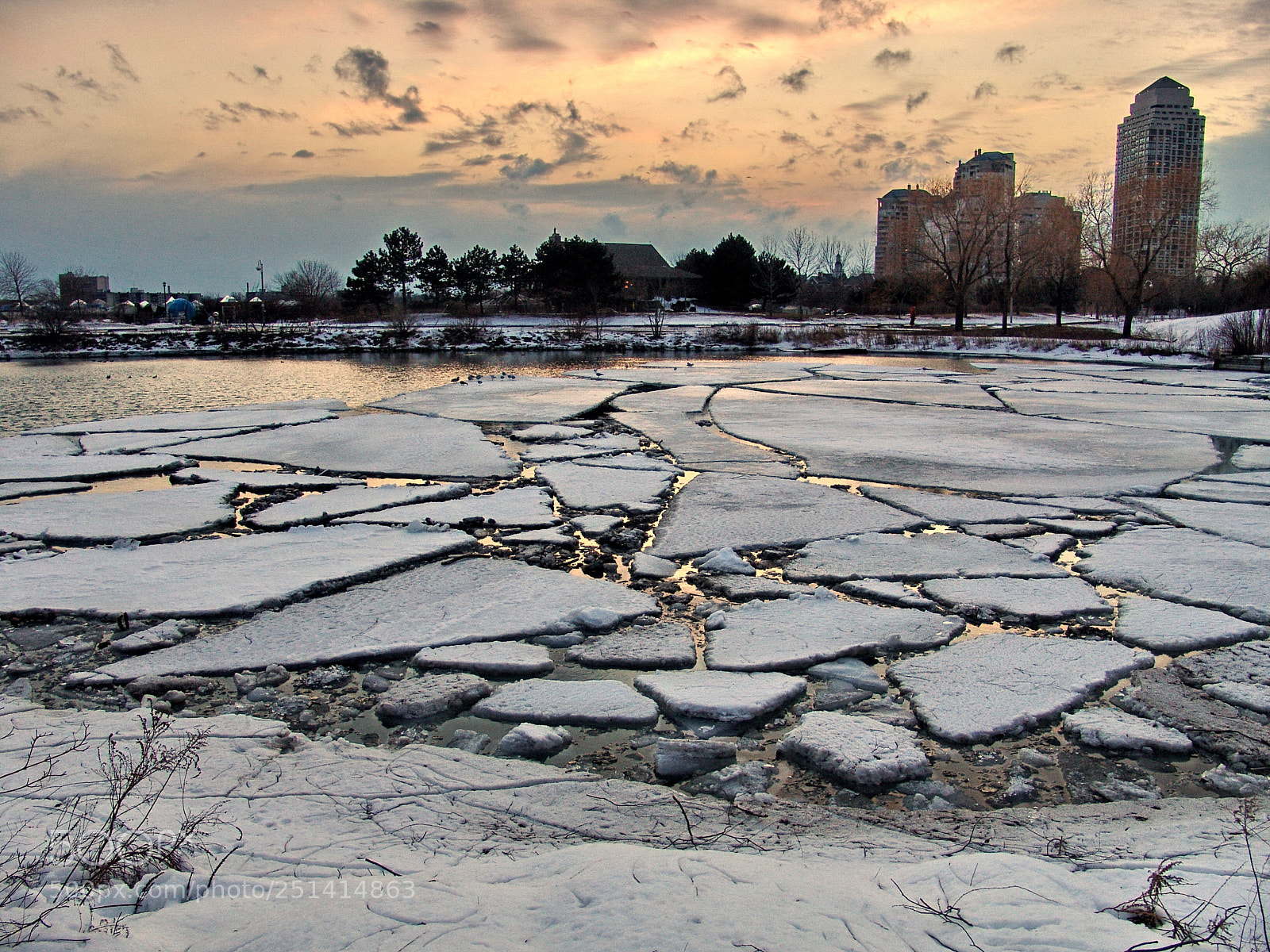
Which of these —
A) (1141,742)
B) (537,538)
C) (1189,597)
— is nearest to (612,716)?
(1141,742)

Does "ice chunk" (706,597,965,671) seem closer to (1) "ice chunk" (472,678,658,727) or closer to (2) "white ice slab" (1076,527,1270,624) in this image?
(1) "ice chunk" (472,678,658,727)

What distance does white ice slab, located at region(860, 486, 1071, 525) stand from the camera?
490 centimetres

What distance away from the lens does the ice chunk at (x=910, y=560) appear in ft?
12.8

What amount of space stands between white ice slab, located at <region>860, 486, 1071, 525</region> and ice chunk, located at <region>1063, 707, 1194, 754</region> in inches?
90.2

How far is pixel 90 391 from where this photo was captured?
13578 millimetres

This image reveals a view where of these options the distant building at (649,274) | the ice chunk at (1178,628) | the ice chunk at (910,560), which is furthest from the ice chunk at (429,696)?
the distant building at (649,274)

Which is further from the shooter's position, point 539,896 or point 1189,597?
point 1189,597

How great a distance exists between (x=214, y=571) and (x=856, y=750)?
10.2 ft

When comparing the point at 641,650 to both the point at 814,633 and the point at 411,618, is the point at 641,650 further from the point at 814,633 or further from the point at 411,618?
the point at 411,618

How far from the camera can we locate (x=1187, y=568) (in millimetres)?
3908

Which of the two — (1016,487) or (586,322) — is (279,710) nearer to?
(1016,487)

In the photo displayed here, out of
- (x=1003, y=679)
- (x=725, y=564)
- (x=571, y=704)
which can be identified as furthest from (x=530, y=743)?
(x=725, y=564)

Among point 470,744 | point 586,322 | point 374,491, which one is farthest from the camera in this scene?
point 586,322

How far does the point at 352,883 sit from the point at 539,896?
0.41m
